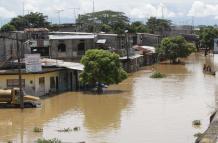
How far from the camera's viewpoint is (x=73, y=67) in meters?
38.8

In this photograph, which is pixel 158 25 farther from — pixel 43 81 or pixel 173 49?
pixel 43 81

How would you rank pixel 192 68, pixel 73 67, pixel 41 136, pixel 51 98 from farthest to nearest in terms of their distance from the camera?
pixel 192 68 → pixel 73 67 → pixel 51 98 → pixel 41 136

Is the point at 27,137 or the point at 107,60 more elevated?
the point at 107,60

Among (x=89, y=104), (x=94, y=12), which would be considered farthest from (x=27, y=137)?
(x=94, y=12)

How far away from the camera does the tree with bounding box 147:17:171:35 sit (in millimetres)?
94125

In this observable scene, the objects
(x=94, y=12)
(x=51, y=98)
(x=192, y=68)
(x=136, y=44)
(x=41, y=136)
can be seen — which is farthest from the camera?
(x=94, y=12)

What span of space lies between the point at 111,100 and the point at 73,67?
6300 millimetres

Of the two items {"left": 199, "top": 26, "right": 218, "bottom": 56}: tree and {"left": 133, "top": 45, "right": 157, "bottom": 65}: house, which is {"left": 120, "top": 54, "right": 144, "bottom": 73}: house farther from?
{"left": 199, "top": 26, "right": 218, "bottom": 56}: tree

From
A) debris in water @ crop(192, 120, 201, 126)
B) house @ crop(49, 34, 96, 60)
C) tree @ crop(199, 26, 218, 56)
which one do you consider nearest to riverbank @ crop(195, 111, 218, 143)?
debris in water @ crop(192, 120, 201, 126)

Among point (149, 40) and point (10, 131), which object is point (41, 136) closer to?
point (10, 131)

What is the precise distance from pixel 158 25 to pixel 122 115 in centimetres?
7502

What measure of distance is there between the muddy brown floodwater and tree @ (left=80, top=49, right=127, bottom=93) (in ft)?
3.26

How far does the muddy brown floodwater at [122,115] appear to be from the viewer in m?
22.9

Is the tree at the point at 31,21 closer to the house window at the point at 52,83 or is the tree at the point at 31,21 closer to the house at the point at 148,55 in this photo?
the house at the point at 148,55
